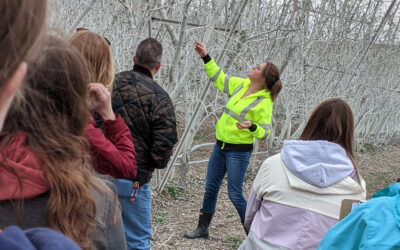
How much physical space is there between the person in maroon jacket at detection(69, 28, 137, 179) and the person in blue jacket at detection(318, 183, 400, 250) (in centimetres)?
98

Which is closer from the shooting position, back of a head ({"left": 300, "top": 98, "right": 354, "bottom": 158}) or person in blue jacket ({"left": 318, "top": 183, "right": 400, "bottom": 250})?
person in blue jacket ({"left": 318, "top": 183, "right": 400, "bottom": 250})

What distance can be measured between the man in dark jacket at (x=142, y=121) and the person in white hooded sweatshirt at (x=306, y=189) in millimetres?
646

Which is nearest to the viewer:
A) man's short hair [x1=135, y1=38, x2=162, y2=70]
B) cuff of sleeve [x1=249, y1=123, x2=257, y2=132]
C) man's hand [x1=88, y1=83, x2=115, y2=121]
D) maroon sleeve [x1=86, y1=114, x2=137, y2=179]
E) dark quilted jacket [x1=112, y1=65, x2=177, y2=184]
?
man's hand [x1=88, y1=83, x2=115, y2=121]

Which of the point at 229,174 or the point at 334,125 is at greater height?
the point at 334,125

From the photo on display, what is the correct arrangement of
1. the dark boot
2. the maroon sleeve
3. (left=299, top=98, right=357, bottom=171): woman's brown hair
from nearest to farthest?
the maroon sleeve → (left=299, top=98, right=357, bottom=171): woman's brown hair → the dark boot

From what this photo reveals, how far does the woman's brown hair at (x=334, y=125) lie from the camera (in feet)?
7.36

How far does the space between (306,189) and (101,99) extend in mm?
1106

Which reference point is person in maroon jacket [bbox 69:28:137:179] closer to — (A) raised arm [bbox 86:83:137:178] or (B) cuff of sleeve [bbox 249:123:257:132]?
(A) raised arm [bbox 86:83:137:178]

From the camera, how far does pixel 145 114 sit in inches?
94.6

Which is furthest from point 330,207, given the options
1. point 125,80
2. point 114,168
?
point 125,80

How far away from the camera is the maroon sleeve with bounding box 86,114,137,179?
1824 mm

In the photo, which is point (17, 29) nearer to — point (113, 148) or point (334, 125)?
point (113, 148)

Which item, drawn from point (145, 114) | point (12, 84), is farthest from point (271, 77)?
point (12, 84)

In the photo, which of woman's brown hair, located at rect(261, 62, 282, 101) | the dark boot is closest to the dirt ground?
the dark boot
